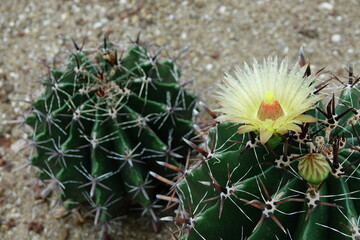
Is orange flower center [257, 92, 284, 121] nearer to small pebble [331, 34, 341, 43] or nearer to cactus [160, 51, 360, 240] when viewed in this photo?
cactus [160, 51, 360, 240]

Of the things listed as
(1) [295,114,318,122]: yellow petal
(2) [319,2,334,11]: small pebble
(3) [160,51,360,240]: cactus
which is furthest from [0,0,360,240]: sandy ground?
(1) [295,114,318,122]: yellow petal

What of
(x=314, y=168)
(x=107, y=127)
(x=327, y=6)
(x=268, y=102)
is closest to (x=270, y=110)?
(x=268, y=102)

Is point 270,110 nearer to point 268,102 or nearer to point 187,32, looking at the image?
point 268,102

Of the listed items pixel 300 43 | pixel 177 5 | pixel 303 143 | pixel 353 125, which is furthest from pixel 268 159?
pixel 177 5

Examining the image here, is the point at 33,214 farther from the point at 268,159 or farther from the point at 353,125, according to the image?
the point at 353,125

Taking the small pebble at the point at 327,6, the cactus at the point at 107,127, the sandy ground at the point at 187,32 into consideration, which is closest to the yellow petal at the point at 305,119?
the cactus at the point at 107,127
